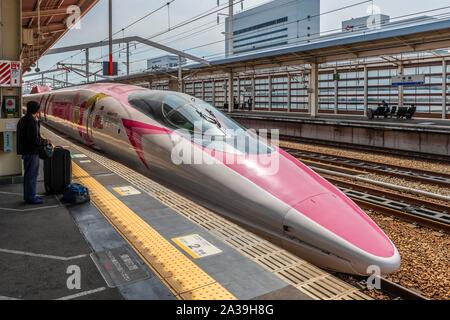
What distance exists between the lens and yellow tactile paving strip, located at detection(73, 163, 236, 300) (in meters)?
3.30

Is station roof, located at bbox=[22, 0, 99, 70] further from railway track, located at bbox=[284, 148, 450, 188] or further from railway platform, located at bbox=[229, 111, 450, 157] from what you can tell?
railway platform, located at bbox=[229, 111, 450, 157]

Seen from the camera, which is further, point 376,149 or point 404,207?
point 376,149

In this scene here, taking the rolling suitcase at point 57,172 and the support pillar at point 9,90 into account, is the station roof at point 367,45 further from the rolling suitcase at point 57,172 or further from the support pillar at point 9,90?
the rolling suitcase at point 57,172

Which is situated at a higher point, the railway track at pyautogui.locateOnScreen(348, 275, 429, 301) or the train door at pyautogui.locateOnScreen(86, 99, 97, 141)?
the train door at pyautogui.locateOnScreen(86, 99, 97, 141)

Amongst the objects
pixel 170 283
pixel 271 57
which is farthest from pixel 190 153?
pixel 271 57

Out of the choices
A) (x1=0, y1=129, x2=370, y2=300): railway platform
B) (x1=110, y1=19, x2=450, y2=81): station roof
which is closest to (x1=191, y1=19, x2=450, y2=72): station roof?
(x1=110, y1=19, x2=450, y2=81): station roof

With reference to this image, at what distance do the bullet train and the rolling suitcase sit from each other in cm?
106

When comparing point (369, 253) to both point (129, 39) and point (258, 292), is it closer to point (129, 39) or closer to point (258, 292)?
point (258, 292)

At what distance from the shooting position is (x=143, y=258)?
12.8 feet

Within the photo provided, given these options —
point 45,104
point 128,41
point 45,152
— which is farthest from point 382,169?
point 128,41

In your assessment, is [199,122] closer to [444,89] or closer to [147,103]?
[147,103]

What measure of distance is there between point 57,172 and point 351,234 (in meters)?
4.76

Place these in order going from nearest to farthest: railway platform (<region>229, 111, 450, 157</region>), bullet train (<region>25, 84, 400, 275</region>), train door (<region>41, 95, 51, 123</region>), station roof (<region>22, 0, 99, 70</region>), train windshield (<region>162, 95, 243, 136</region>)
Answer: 1. bullet train (<region>25, 84, 400, 275</region>)
2. train windshield (<region>162, 95, 243, 136</region>)
3. station roof (<region>22, 0, 99, 70</region>)
4. railway platform (<region>229, 111, 450, 157</region>)
5. train door (<region>41, 95, 51, 123</region>)

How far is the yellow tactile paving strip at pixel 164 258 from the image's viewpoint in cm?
330
